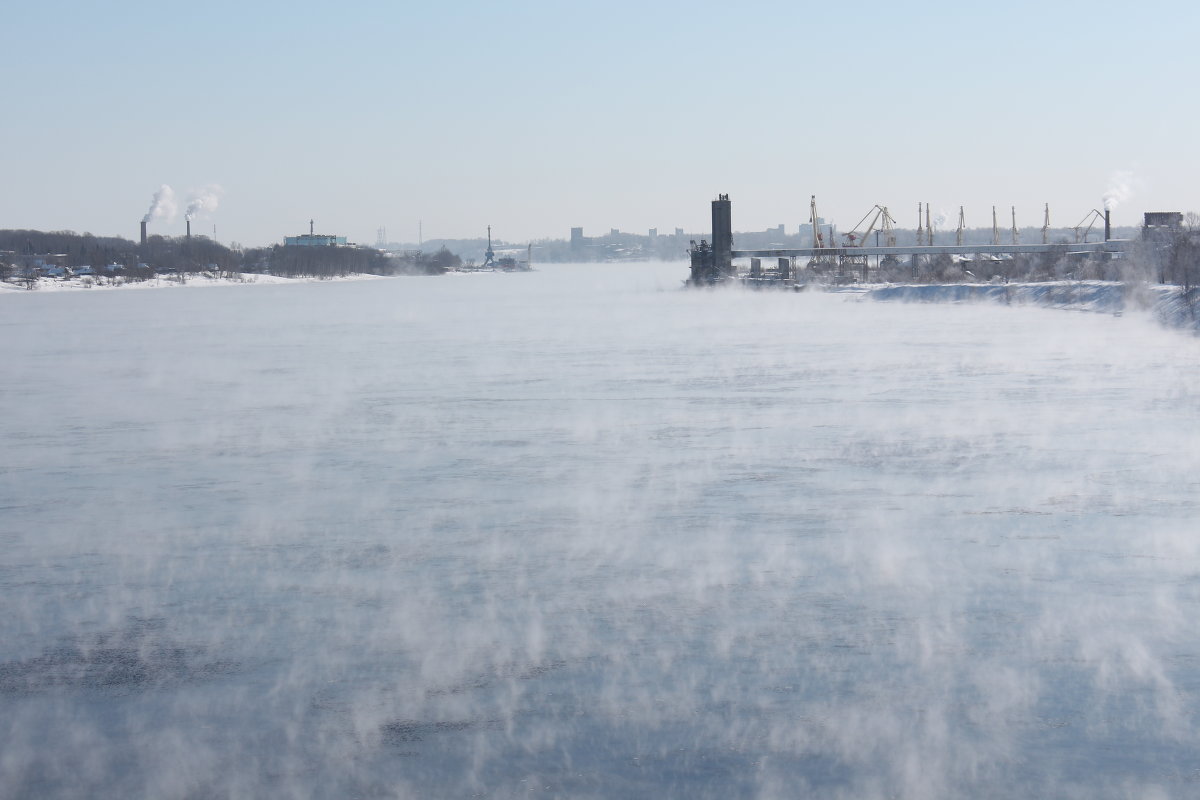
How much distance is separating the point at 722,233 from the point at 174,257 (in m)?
76.7

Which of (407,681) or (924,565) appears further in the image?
(924,565)

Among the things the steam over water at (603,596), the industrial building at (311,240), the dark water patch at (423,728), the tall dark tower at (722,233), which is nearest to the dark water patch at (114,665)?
the steam over water at (603,596)

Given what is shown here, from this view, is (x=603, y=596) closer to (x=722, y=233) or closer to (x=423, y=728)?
(x=423, y=728)

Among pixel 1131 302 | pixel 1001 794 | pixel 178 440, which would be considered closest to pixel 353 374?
pixel 178 440

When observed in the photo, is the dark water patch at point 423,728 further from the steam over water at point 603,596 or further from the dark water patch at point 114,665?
the dark water patch at point 114,665

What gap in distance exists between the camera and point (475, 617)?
24.5 feet

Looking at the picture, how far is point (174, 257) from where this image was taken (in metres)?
148

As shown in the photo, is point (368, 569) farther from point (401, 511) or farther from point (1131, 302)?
point (1131, 302)

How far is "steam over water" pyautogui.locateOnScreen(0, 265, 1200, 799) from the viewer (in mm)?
5395

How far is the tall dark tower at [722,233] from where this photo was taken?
95.2 meters

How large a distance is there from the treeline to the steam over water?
111m

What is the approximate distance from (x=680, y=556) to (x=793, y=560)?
2.51 feet

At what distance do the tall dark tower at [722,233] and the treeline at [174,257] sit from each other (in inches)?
2140

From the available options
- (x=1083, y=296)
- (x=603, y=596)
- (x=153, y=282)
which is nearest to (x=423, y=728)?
(x=603, y=596)
